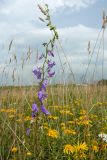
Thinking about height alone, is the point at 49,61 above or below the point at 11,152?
above

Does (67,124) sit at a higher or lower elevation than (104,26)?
lower

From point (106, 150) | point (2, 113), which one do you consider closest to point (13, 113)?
point (2, 113)

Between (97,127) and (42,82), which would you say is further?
(97,127)

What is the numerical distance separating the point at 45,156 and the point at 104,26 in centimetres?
121

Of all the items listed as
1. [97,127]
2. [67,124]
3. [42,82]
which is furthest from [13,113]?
[42,82]

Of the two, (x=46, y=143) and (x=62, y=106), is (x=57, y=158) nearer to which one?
(x=46, y=143)

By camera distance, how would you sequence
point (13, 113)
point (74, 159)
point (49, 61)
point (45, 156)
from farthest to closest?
point (13, 113) → point (45, 156) → point (74, 159) → point (49, 61)

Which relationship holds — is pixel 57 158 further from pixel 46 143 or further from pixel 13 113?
pixel 13 113

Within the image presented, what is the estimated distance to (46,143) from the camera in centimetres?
322

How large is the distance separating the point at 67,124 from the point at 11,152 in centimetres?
101

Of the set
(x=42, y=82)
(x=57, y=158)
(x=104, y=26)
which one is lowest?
(x=57, y=158)

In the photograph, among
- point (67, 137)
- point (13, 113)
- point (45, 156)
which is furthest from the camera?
point (13, 113)

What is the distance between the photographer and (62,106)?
4867 mm

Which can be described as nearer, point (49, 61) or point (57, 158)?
point (49, 61)
